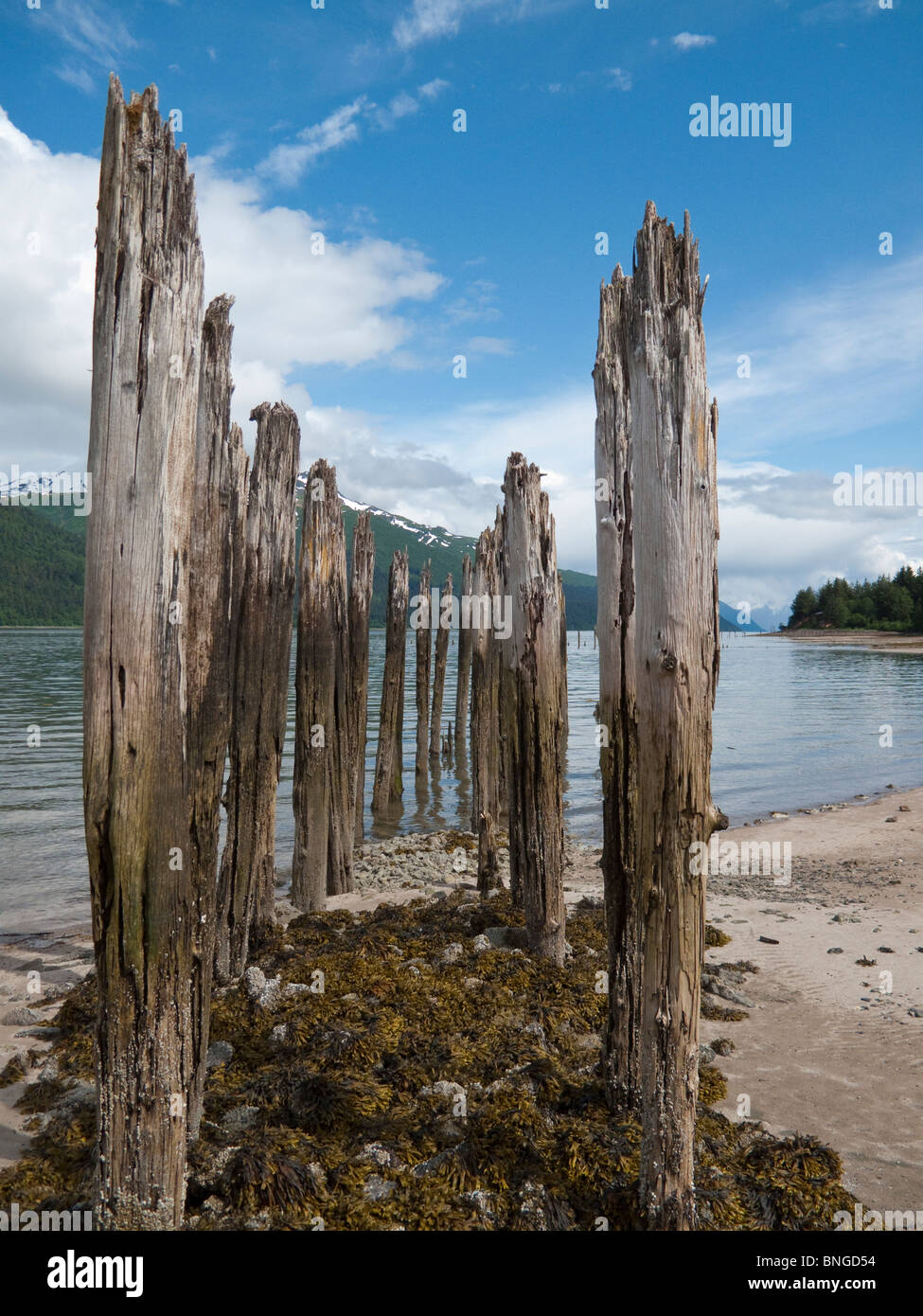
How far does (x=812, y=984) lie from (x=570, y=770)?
14.9m

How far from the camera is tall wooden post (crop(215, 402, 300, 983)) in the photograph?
22.5ft

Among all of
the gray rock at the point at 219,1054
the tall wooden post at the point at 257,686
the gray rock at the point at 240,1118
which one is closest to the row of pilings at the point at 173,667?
the gray rock at the point at 240,1118

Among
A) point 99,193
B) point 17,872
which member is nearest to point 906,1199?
point 99,193

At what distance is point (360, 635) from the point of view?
36.7 feet

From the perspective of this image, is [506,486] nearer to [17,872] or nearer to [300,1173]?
[300,1173]

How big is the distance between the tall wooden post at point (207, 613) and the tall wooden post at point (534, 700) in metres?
2.56

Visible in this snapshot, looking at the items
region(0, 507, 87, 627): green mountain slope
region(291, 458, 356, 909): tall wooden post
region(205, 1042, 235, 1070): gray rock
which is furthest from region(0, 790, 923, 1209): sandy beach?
region(0, 507, 87, 627): green mountain slope

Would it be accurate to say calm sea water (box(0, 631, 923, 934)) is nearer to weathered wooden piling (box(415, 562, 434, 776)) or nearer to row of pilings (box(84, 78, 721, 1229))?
weathered wooden piling (box(415, 562, 434, 776))

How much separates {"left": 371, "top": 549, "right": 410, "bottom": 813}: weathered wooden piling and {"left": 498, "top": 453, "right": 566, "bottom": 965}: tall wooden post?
30.6 ft

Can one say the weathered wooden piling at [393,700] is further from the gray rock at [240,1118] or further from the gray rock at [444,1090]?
the gray rock at [240,1118]

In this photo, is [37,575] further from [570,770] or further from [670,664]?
[670,664]
